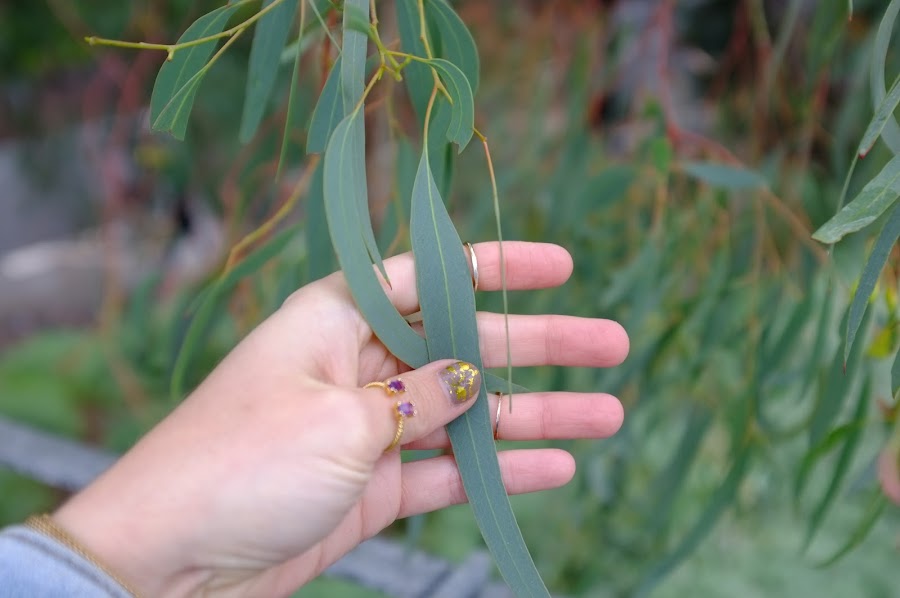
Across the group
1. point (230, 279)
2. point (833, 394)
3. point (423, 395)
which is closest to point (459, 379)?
point (423, 395)

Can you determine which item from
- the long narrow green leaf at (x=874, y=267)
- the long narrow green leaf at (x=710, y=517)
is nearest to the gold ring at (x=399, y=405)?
the long narrow green leaf at (x=874, y=267)

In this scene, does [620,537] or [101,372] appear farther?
[101,372]

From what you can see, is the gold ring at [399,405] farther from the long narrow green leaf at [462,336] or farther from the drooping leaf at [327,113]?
the drooping leaf at [327,113]

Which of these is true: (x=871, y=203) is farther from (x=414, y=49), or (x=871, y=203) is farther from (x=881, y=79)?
(x=414, y=49)

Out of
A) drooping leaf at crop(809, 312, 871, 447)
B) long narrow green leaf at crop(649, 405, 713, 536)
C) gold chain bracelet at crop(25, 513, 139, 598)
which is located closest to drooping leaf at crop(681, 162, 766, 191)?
drooping leaf at crop(809, 312, 871, 447)

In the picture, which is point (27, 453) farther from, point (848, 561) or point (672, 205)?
point (848, 561)

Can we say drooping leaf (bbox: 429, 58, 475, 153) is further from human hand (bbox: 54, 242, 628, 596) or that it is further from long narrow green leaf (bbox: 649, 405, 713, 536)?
long narrow green leaf (bbox: 649, 405, 713, 536)

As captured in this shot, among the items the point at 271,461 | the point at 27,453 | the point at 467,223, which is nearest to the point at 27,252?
the point at 27,453
